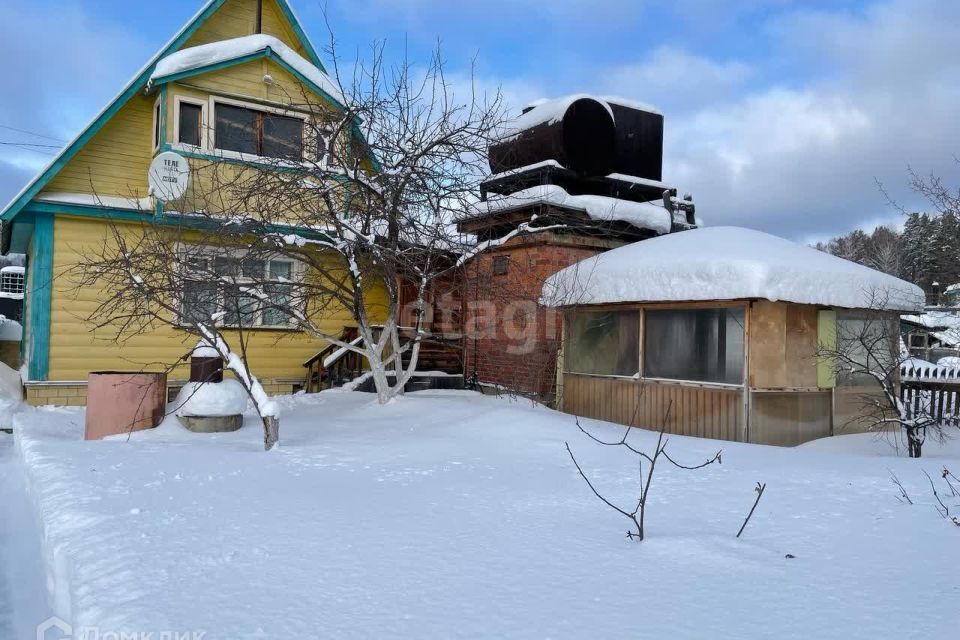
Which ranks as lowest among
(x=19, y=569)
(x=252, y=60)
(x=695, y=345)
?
(x=19, y=569)

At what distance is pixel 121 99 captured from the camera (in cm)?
1225

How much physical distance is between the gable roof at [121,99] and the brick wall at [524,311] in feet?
23.0

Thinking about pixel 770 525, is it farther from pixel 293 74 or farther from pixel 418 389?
pixel 293 74

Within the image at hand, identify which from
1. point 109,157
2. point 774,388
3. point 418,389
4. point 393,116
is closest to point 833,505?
point 774,388

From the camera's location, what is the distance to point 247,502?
17.0ft

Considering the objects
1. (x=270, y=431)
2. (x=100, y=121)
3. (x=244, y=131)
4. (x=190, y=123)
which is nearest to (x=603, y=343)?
(x=270, y=431)

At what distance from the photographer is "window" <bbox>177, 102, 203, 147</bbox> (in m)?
12.4

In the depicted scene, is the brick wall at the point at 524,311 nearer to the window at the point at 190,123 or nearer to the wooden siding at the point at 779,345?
the wooden siding at the point at 779,345

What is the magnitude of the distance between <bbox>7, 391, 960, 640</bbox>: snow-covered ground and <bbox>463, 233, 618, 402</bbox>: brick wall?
184 inches

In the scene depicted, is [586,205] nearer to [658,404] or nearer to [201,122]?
[658,404]

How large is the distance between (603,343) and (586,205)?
2.84m

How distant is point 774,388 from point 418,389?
23.2 ft

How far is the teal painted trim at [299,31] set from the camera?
14.3 meters

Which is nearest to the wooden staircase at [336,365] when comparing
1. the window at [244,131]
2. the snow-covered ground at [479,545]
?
the window at [244,131]
